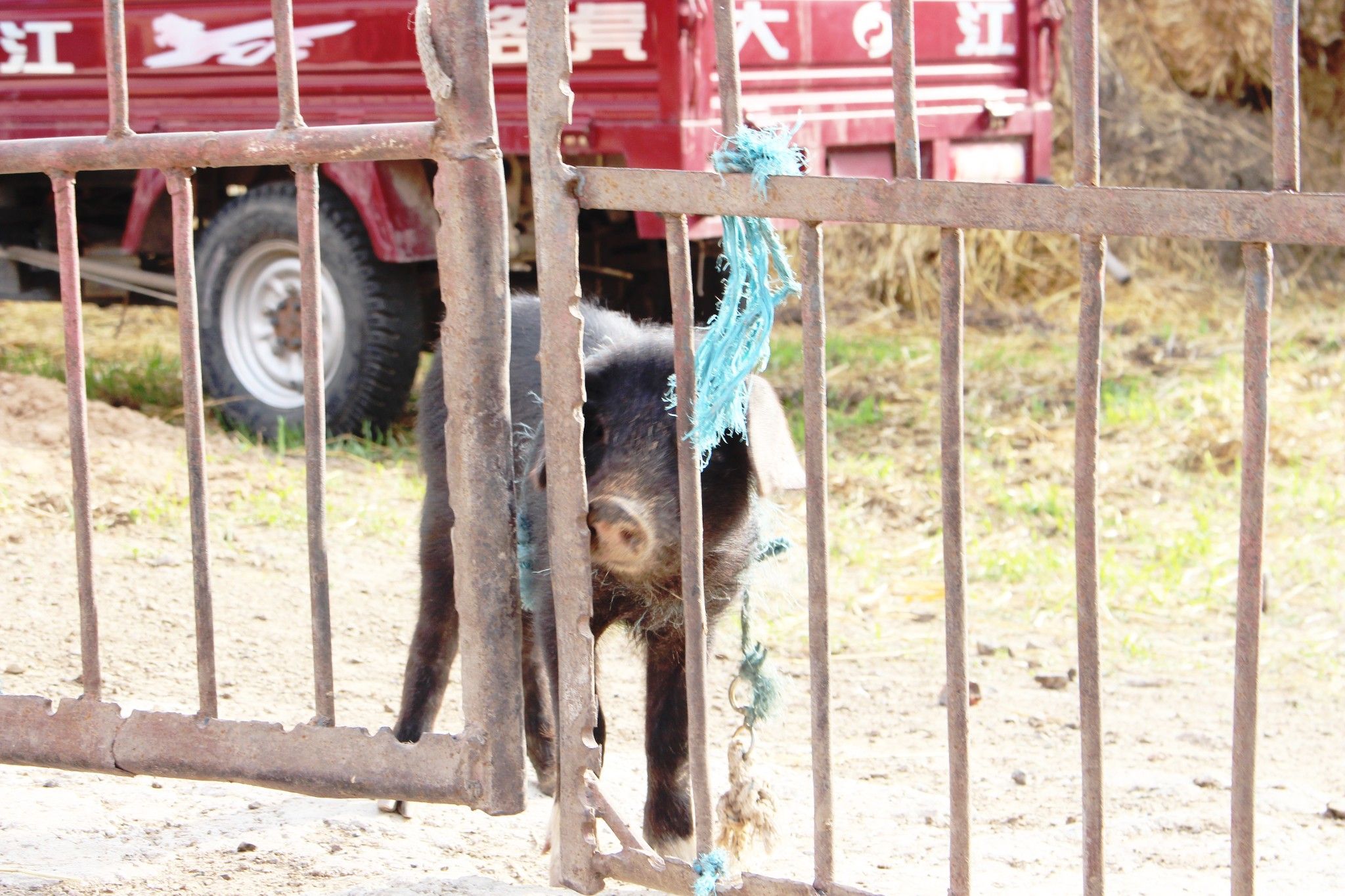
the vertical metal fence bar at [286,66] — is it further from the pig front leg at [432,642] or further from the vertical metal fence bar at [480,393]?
the pig front leg at [432,642]

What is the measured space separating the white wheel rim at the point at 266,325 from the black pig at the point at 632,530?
135 inches

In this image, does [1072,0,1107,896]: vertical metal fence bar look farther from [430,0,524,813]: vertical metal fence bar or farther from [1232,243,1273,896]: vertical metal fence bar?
[430,0,524,813]: vertical metal fence bar

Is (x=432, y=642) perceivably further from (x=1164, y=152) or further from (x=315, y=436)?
(x=1164, y=152)

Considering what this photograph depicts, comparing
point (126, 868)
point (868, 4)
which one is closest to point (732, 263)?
point (126, 868)

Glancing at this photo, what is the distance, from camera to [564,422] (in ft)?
7.80

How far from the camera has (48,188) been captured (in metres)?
7.53

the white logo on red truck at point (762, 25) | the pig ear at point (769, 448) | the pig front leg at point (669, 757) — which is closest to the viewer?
the pig ear at point (769, 448)

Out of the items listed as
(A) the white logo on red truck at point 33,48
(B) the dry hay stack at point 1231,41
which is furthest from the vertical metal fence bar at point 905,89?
(B) the dry hay stack at point 1231,41

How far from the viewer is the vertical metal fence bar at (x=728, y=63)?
2.07 meters

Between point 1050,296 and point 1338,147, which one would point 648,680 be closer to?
point 1050,296

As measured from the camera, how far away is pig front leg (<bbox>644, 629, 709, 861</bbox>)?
3.11 metres

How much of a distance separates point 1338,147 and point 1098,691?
10.2 meters

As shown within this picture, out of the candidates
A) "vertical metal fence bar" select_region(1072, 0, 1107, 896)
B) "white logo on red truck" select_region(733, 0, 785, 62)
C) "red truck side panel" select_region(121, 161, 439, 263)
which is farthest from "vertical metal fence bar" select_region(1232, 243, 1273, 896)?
"red truck side panel" select_region(121, 161, 439, 263)

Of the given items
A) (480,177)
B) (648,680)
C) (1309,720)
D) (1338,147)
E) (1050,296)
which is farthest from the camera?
(1338,147)
